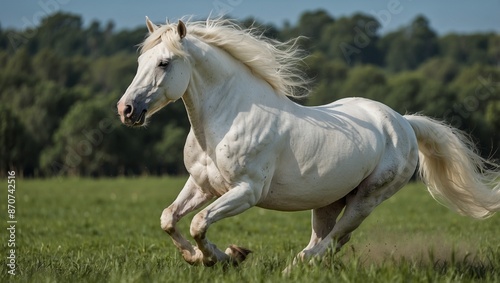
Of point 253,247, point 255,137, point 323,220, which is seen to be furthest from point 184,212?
point 253,247

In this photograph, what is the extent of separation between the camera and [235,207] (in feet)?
23.0

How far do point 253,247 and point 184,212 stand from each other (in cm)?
310

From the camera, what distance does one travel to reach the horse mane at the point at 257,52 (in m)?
7.52

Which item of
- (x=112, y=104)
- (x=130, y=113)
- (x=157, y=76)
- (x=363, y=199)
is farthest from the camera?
(x=112, y=104)

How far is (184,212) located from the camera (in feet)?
24.5

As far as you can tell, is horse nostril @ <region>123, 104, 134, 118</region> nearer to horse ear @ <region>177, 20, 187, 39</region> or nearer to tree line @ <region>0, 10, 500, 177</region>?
horse ear @ <region>177, 20, 187, 39</region>

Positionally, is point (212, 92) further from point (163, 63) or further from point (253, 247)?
point (253, 247)

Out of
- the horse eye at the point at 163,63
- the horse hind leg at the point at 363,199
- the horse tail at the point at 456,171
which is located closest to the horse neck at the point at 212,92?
the horse eye at the point at 163,63

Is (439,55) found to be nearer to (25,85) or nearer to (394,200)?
(25,85)

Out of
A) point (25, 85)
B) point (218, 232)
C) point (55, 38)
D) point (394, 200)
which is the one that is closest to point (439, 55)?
point (55, 38)

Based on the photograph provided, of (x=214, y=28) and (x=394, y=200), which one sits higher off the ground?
(x=214, y=28)

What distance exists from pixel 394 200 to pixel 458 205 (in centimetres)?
1452

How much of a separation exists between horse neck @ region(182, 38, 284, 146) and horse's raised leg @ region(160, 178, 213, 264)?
54 centimetres

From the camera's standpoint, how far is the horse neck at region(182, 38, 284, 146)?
7230 mm
